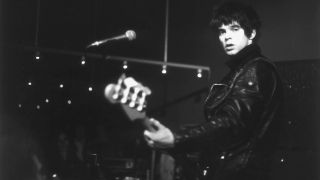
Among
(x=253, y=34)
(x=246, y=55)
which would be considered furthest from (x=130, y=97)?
(x=253, y=34)

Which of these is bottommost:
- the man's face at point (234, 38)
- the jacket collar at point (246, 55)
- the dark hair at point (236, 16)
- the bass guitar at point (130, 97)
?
the bass guitar at point (130, 97)

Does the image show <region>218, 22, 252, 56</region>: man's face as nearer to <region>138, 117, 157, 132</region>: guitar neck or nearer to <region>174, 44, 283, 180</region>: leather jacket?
<region>174, 44, 283, 180</region>: leather jacket

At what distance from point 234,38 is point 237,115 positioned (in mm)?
333

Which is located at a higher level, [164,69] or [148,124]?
[164,69]

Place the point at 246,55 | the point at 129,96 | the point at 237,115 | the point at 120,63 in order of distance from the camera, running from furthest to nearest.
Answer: the point at 120,63 < the point at 246,55 < the point at 237,115 < the point at 129,96

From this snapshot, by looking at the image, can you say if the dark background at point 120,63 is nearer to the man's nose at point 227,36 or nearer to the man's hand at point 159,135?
the man's nose at point 227,36

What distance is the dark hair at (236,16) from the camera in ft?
5.01

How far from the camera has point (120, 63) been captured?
161 centimetres

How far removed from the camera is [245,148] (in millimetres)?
1420

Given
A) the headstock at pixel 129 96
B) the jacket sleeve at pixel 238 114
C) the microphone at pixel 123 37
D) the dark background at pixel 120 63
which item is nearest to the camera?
the headstock at pixel 129 96

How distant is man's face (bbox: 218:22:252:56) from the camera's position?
1513 mm

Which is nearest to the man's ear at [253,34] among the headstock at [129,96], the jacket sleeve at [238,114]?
the jacket sleeve at [238,114]

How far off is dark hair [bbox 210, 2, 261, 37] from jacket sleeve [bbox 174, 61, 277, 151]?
18cm

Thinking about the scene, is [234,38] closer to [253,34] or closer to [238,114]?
[253,34]
